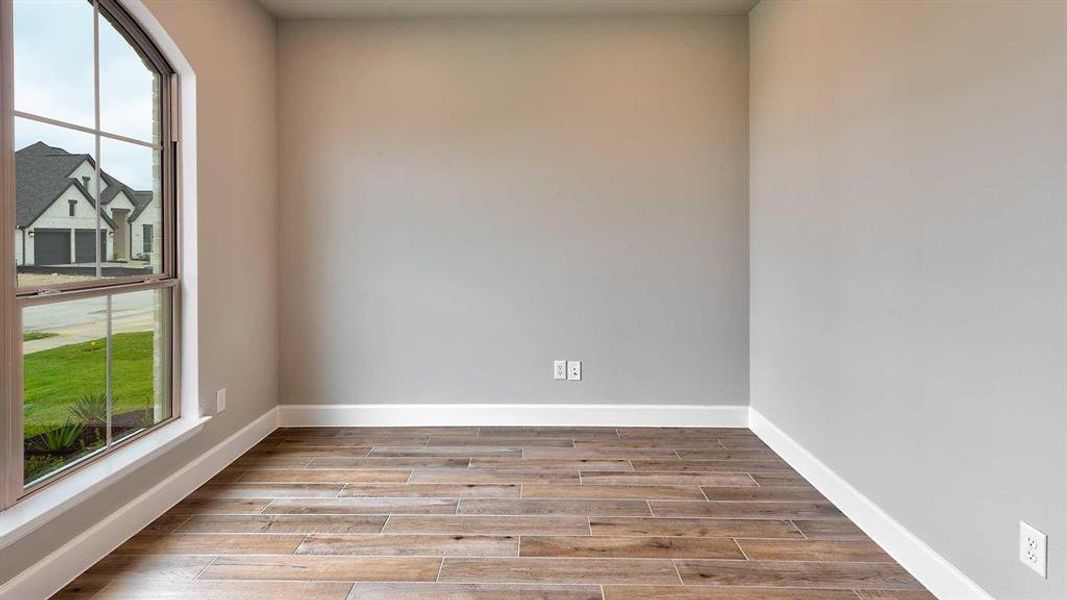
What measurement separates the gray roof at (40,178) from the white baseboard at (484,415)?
1.96 meters

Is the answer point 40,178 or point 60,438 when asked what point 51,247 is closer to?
point 40,178

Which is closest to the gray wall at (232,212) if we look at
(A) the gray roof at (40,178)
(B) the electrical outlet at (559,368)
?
(A) the gray roof at (40,178)

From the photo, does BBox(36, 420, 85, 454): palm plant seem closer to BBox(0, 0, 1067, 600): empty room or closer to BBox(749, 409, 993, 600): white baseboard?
BBox(0, 0, 1067, 600): empty room

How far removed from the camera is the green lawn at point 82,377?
2039mm

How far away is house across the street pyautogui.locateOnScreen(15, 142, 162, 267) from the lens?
78.4 inches

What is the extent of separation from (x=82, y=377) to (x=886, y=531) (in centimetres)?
294

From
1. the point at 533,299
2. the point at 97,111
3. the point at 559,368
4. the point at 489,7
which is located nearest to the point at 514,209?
the point at 533,299

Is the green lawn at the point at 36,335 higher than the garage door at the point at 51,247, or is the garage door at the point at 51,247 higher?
the garage door at the point at 51,247

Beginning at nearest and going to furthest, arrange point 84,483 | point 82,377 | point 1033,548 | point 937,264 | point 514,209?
1. point 1033,548
2. point 937,264
3. point 84,483
4. point 82,377
5. point 514,209

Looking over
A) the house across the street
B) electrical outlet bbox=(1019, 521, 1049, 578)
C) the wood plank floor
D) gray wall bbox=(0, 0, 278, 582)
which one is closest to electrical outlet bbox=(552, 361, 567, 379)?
the wood plank floor

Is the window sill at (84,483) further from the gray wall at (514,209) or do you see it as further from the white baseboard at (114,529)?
the gray wall at (514,209)

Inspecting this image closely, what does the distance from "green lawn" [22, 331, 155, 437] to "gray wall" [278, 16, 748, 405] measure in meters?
1.28

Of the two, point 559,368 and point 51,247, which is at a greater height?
point 51,247

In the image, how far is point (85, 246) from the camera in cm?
230
